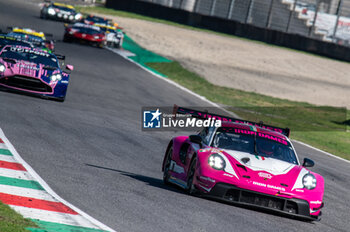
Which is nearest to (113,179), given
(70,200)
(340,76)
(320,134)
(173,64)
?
(70,200)

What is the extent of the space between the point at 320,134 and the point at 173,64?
1305 centimetres

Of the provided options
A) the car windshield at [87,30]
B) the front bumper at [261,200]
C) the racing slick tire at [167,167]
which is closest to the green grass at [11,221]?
the front bumper at [261,200]

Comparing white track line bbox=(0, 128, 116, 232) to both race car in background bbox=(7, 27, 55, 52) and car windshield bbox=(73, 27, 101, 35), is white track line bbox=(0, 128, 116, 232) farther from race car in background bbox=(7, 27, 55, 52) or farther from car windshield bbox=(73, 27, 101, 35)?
car windshield bbox=(73, 27, 101, 35)

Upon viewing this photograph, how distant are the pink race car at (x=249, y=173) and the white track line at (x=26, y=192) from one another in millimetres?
2430

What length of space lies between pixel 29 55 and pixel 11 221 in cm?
1371

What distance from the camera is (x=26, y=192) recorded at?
330 inches

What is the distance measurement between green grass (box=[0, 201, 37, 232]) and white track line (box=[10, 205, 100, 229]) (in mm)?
154

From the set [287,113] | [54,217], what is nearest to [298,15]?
[287,113]

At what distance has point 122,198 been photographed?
9.03 metres


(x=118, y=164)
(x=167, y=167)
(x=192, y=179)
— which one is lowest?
(x=118, y=164)

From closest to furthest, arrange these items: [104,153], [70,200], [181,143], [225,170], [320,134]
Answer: [70,200] → [225,170] → [181,143] → [104,153] → [320,134]

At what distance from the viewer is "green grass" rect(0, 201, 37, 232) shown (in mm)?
6576

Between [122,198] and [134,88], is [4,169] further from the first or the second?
[134,88]

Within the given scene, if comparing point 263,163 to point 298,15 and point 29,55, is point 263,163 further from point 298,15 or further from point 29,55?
point 298,15
